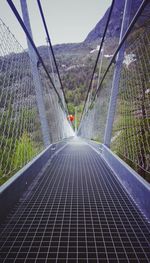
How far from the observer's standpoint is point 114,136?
2.99m

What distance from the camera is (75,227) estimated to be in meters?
1.24

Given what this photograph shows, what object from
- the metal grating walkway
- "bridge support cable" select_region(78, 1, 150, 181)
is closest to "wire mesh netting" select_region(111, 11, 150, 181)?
"bridge support cable" select_region(78, 1, 150, 181)

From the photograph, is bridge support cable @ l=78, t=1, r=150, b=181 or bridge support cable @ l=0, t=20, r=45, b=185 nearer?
bridge support cable @ l=0, t=20, r=45, b=185

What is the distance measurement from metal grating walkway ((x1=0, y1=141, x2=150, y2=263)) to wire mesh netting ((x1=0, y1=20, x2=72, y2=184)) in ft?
0.85

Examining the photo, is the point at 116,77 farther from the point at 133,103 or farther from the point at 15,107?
the point at 15,107

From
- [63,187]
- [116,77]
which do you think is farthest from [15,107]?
[116,77]

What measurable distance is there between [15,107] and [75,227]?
0.87 meters

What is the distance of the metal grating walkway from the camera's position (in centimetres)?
101

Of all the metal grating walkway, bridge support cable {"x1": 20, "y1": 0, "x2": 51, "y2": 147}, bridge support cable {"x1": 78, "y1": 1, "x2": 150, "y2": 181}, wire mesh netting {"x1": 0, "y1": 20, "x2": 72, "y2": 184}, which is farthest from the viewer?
bridge support cable {"x1": 20, "y1": 0, "x2": 51, "y2": 147}

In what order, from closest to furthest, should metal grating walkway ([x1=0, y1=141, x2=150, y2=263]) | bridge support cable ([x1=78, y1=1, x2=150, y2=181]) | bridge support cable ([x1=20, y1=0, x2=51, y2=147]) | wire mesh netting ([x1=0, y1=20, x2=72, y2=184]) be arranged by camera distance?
metal grating walkway ([x1=0, y1=141, x2=150, y2=263])
wire mesh netting ([x1=0, y1=20, x2=72, y2=184])
bridge support cable ([x1=78, y1=1, x2=150, y2=181])
bridge support cable ([x1=20, y1=0, x2=51, y2=147])

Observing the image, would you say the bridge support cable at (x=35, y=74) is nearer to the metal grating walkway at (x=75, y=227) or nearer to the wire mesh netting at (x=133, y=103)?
the wire mesh netting at (x=133, y=103)

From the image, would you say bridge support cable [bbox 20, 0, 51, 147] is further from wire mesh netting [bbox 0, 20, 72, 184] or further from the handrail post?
the handrail post

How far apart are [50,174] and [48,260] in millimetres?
1344

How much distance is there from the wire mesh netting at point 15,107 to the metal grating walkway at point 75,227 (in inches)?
10.2
